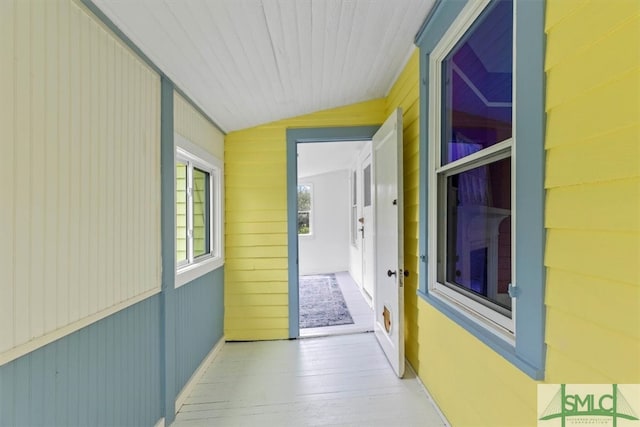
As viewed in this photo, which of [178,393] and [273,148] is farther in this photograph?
[273,148]

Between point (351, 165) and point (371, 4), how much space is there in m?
4.41

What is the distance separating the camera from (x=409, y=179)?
237cm

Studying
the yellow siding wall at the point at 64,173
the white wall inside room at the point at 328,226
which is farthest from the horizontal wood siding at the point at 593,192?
the white wall inside room at the point at 328,226

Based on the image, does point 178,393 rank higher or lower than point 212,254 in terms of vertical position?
lower

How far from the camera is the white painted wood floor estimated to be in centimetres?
189

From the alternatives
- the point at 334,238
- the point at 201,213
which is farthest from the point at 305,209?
the point at 201,213

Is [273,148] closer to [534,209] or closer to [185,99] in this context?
[185,99]

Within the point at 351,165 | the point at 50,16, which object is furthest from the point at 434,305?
the point at 351,165

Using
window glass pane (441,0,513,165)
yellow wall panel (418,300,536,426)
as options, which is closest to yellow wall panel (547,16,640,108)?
window glass pane (441,0,513,165)

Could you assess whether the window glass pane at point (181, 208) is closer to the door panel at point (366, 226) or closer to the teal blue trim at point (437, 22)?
the teal blue trim at point (437, 22)

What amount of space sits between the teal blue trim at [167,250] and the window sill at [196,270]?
129mm

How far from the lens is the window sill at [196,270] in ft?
6.92

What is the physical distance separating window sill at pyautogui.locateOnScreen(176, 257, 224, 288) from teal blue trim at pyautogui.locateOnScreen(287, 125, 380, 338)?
2.46 ft

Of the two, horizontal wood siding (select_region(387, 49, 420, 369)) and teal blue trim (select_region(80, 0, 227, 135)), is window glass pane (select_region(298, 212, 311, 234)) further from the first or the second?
teal blue trim (select_region(80, 0, 227, 135))
